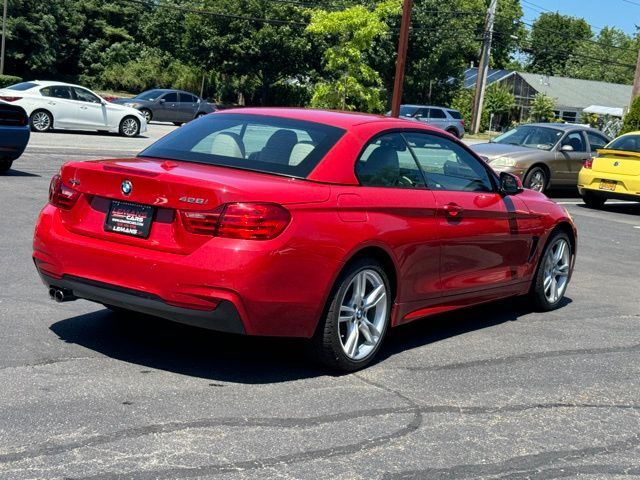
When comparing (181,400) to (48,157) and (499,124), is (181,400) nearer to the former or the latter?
(48,157)

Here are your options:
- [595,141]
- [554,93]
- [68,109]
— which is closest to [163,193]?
[595,141]

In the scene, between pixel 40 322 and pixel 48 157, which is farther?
pixel 48 157

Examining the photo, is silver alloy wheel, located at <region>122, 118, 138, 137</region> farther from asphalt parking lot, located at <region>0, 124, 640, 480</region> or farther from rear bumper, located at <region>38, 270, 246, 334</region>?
rear bumper, located at <region>38, 270, 246, 334</region>

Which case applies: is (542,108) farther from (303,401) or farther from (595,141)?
(303,401)

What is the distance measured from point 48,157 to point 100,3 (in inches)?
2092

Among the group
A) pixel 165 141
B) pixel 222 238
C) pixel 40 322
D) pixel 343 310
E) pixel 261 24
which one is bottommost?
pixel 40 322

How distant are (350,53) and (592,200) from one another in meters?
23.2

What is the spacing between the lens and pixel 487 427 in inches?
198

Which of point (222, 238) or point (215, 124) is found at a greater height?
point (215, 124)

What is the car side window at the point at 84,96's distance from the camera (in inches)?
1079

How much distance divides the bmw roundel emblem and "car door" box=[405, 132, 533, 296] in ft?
6.87

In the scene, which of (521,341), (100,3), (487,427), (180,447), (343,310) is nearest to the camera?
(180,447)

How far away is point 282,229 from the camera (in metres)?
5.27

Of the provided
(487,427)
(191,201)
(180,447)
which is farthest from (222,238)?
(487,427)
